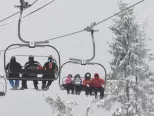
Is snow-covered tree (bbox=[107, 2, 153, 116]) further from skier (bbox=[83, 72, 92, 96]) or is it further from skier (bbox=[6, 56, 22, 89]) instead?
skier (bbox=[6, 56, 22, 89])

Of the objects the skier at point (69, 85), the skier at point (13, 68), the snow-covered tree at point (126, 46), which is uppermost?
the snow-covered tree at point (126, 46)

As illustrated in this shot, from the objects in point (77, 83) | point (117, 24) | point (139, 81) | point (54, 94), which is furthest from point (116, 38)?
point (77, 83)

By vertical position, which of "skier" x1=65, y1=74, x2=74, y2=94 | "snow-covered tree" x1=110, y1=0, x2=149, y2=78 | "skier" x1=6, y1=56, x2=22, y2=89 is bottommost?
"skier" x1=65, y1=74, x2=74, y2=94

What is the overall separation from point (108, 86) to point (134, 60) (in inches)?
107

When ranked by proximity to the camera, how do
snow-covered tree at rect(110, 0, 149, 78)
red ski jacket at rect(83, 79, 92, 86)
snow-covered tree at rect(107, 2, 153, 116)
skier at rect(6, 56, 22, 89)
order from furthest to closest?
snow-covered tree at rect(110, 0, 149, 78) → snow-covered tree at rect(107, 2, 153, 116) → red ski jacket at rect(83, 79, 92, 86) → skier at rect(6, 56, 22, 89)

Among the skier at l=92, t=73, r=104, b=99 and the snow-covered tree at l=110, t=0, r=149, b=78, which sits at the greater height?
the snow-covered tree at l=110, t=0, r=149, b=78

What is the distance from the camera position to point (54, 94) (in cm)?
3628

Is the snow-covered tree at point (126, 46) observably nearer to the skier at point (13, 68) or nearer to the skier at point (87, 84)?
the skier at point (87, 84)

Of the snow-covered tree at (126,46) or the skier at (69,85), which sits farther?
the snow-covered tree at (126,46)

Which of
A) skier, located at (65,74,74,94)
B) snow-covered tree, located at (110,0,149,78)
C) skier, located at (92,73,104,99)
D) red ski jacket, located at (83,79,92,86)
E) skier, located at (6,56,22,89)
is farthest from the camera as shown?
snow-covered tree, located at (110,0,149,78)

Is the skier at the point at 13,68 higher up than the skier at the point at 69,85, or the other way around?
the skier at the point at 13,68

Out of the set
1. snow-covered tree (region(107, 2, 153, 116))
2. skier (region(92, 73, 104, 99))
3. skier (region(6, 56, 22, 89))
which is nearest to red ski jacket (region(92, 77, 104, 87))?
skier (region(92, 73, 104, 99))

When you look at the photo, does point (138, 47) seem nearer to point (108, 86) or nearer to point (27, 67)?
point (108, 86)

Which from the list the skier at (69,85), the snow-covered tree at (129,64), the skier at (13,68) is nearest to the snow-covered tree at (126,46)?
the snow-covered tree at (129,64)
